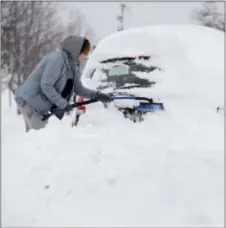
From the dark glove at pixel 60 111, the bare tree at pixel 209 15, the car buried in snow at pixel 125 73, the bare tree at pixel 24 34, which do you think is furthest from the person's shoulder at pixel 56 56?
the bare tree at pixel 209 15

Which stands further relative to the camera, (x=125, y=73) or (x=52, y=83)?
(x=125, y=73)

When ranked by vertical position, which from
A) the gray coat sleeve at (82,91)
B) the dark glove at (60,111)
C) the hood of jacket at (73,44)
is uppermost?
the hood of jacket at (73,44)

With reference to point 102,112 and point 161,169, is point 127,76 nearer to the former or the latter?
point 102,112

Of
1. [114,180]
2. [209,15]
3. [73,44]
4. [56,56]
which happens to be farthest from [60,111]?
Result: [209,15]

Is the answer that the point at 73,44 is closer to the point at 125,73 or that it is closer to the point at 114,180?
the point at 114,180

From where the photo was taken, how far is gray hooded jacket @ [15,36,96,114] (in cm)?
546

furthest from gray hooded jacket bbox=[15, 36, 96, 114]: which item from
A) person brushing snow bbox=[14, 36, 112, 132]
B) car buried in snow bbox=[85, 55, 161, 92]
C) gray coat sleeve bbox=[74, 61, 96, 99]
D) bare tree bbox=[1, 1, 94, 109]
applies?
bare tree bbox=[1, 1, 94, 109]

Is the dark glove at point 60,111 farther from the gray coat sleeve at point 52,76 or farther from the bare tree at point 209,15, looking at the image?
the bare tree at point 209,15

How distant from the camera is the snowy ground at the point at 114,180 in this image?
4.18m

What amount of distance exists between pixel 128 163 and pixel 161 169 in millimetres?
272

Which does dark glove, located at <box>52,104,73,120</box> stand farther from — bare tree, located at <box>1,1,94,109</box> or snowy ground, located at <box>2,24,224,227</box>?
bare tree, located at <box>1,1,94,109</box>

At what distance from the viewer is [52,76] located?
5457 mm

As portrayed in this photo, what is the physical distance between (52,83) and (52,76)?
67 millimetres

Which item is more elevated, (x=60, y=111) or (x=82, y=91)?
(x=82, y=91)
